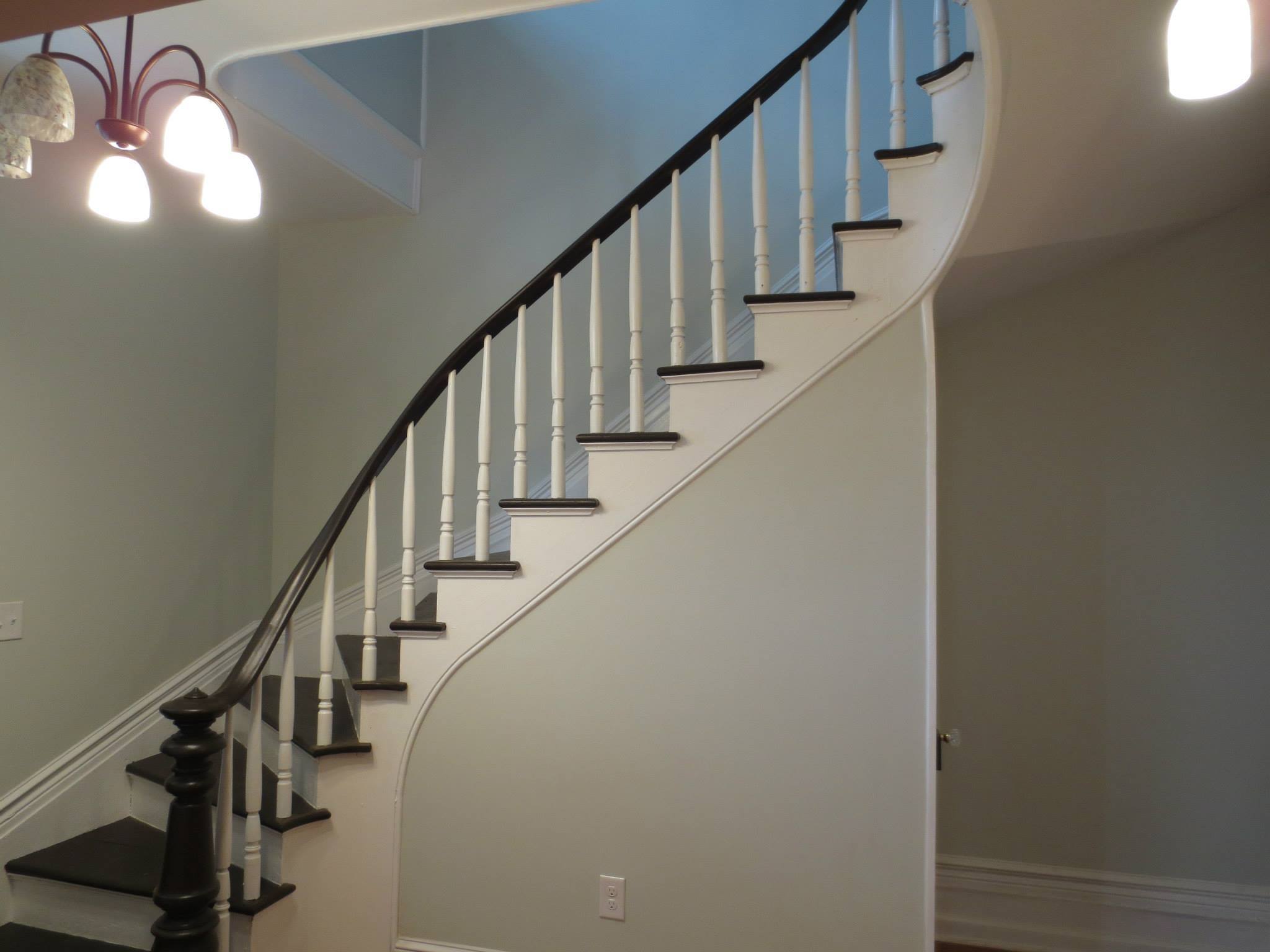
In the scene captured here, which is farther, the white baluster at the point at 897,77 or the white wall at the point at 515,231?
the white wall at the point at 515,231

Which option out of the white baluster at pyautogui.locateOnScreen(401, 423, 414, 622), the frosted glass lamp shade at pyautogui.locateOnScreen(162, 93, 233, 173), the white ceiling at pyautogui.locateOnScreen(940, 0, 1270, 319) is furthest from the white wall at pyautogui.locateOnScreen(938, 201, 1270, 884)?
the frosted glass lamp shade at pyautogui.locateOnScreen(162, 93, 233, 173)

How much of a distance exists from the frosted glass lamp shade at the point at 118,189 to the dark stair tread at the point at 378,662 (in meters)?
1.40

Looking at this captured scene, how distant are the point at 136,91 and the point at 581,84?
2.07 metres

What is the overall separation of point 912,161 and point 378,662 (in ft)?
7.57

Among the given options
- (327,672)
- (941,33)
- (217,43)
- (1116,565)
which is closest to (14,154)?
(217,43)

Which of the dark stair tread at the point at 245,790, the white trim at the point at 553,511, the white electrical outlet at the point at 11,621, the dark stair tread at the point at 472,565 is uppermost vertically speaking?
the white trim at the point at 553,511

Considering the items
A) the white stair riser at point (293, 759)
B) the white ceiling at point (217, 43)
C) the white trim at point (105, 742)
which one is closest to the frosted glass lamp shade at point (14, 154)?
the white ceiling at point (217, 43)

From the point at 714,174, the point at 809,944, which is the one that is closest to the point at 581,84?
the point at 714,174

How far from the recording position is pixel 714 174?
2.29 m

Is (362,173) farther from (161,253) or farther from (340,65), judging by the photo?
(161,253)

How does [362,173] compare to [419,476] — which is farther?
[419,476]

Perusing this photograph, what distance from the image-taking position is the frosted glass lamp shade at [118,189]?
185 cm

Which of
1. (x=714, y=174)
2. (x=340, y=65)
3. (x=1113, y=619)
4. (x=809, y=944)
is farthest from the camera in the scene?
(x=340, y=65)

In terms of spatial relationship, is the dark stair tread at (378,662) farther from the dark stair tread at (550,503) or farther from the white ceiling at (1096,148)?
the white ceiling at (1096,148)
